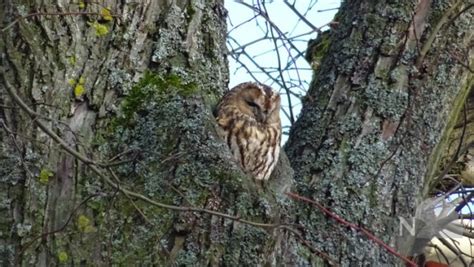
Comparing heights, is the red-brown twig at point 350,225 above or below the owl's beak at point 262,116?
below

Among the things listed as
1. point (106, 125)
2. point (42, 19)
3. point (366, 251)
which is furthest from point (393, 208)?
point (42, 19)

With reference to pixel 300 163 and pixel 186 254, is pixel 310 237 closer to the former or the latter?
pixel 300 163

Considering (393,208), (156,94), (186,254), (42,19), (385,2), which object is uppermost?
(385,2)

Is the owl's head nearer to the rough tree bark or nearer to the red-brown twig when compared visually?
the rough tree bark

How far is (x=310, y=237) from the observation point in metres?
2.87

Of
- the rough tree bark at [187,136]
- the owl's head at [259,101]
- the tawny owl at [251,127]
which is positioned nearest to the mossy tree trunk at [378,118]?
the rough tree bark at [187,136]

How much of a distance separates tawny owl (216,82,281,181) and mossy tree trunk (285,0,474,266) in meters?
0.14

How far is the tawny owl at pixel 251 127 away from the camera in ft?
10.8

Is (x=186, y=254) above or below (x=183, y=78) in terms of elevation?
below

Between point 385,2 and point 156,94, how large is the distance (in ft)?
3.25

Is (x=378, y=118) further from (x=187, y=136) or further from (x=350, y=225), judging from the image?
(x=187, y=136)

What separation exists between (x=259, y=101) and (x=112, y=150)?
1200 mm

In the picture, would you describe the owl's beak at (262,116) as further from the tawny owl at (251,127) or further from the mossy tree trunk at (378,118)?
the mossy tree trunk at (378,118)

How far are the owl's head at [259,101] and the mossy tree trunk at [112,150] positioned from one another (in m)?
0.71
